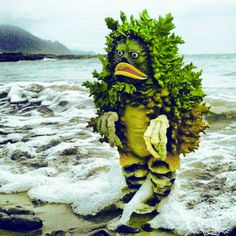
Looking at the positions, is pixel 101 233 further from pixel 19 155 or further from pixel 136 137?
pixel 19 155

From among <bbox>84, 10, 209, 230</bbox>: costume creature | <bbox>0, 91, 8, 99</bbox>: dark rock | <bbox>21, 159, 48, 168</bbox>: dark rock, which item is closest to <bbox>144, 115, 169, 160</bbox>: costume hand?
<bbox>84, 10, 209, 230</bbox>: costume creature

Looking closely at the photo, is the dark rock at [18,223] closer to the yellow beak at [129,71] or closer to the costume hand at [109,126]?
the costume hand at [109,126]

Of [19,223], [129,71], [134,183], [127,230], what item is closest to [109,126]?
[129,71]

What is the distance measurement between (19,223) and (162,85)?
→ 159 cm

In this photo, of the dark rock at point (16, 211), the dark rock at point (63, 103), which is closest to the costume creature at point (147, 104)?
the dark rock at point (16, 211)

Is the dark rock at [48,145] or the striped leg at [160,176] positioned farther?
the dark rock at [48,145]

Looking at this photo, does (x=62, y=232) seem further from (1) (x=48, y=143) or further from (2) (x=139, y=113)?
(1) (x=48, y=143)

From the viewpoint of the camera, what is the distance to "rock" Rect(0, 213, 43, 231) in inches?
164

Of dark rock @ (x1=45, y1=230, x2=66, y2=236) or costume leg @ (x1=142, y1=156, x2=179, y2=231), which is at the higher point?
costume leg @ (x1=142, y1=156, x2=179, y2=231)

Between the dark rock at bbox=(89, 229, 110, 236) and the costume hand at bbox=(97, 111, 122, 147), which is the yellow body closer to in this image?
the costume hand at bbox=(97, 111, 122, 147)

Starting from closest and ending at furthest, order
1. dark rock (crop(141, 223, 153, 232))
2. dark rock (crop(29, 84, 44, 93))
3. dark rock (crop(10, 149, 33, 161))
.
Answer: dark rock (crop(141, 223, 153, 232)), dark rock (crop(10, 149, 33, 161)), dark rock (crop(29, 84, 44, 93))

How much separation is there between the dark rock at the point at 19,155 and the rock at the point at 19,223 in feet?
8.77

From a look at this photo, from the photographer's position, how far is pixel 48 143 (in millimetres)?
7660

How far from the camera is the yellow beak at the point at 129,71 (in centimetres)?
411
